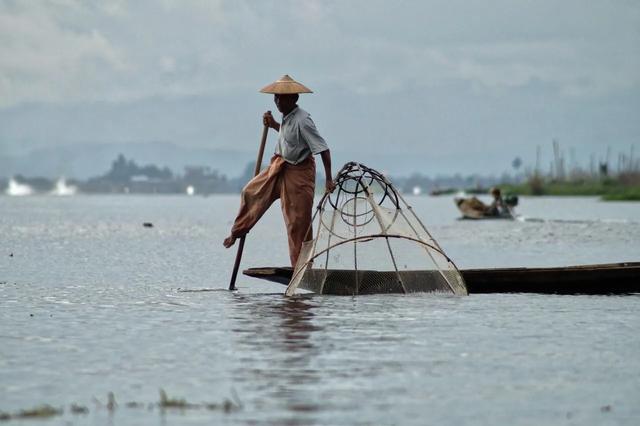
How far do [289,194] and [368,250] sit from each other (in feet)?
4.30

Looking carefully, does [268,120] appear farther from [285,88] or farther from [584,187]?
[584,187]

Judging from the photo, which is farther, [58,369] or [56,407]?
[58,369]

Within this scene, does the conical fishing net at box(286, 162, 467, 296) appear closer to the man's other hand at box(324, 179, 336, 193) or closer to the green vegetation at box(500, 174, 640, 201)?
the man's other hand at box(324, 179, 336, 193)

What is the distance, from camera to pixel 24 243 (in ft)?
116

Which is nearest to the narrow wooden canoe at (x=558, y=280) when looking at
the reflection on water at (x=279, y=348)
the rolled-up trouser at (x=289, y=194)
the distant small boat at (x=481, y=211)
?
the rolled-up trouser at (x=289, y=194)

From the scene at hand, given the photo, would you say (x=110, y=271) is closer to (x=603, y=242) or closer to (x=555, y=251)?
(x=555, y=251)

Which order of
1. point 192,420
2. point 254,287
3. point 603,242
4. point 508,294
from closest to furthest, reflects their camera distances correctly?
point 192,420
point 508,294
point 254,287
point 603,242

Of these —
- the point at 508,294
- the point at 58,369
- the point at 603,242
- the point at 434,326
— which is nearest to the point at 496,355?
the point at 434,326

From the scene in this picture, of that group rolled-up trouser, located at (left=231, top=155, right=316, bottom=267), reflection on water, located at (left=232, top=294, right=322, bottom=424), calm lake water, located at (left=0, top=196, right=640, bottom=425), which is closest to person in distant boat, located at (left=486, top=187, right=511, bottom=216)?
calm lake water, located at (left=0, top=196, right=640, bottom=425)

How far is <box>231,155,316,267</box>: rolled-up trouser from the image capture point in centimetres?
1474

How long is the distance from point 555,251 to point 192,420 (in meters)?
24.2

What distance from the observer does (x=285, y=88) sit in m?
14.5

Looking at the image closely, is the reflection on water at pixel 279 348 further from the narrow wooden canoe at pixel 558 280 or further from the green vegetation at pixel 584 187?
the green vegetation at pixel 584 187

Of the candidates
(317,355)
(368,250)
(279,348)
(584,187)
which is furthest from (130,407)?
(584,187)
